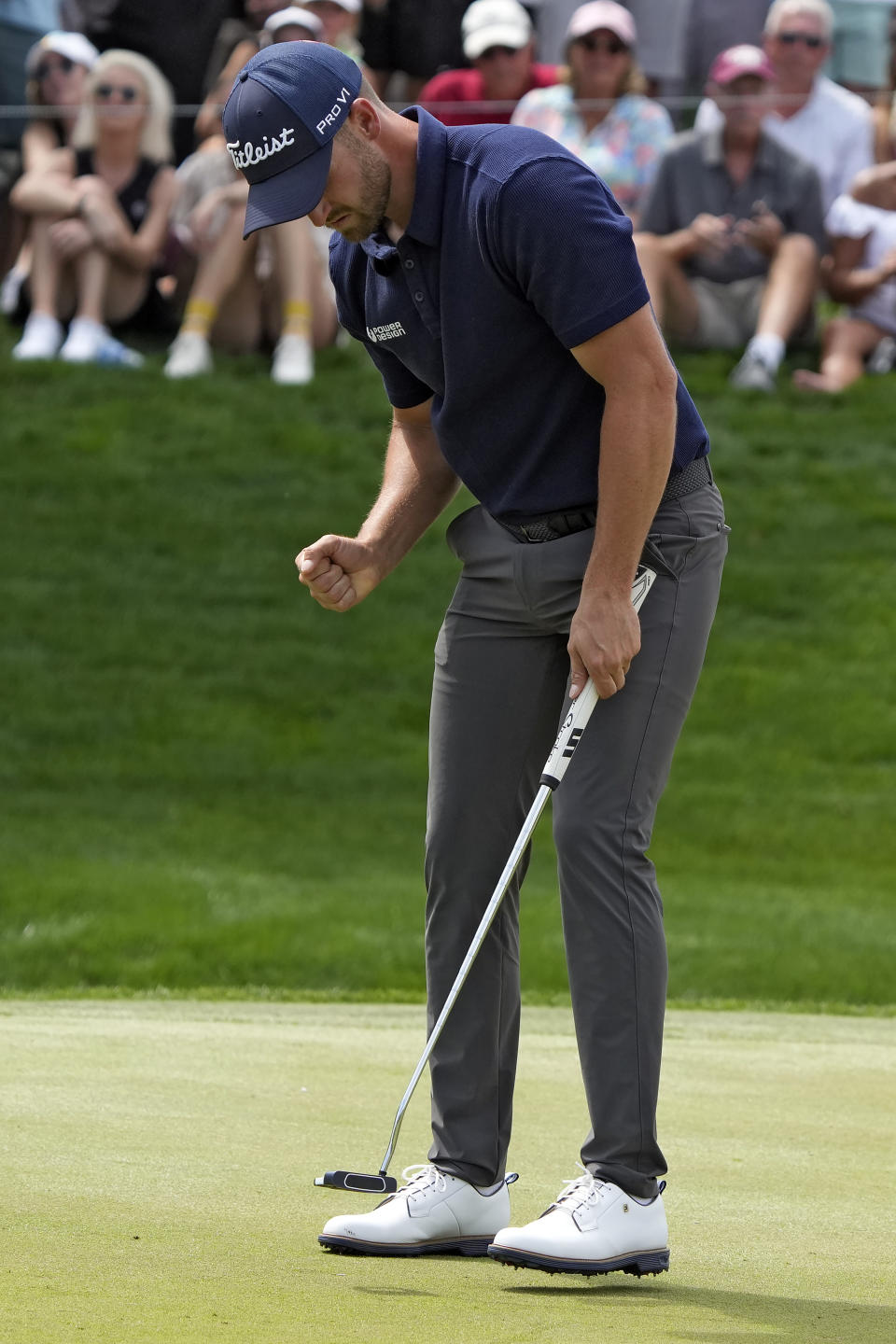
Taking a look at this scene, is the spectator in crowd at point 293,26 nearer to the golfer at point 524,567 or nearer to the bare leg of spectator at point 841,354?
the bare leg of spectator at point 841,354

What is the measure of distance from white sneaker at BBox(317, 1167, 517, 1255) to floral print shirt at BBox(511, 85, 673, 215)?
7.28 m

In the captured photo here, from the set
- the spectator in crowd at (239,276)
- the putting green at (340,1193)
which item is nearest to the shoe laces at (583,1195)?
the putting green at (340,1193)

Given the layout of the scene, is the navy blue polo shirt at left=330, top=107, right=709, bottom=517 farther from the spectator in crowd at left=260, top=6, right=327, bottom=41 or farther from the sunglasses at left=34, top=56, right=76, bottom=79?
the sunglasses at left=34, top=56, right=76, bottom=79

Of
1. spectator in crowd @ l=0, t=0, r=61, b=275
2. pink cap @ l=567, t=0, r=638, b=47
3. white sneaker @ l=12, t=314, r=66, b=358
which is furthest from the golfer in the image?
spectator in crowd @ l=0, t=0, r=61, b=275

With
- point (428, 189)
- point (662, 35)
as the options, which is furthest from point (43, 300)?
point (428, 189)

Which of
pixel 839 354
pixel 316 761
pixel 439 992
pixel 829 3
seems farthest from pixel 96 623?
pixel 439 992

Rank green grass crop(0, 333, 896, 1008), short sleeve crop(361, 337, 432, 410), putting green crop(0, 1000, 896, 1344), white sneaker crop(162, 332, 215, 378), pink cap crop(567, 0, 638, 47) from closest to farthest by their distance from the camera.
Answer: putting green crop(0, 1000, 896, 1344), short sleeve crop(361, 337, 432, 410), green grass crop(0, 333, 896, 1008), pink cap crop(567, 0, 638, 47), white sneaker crop(162, 332, 215, 378)

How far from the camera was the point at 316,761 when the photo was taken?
864 centimetres

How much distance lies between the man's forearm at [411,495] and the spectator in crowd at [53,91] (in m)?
7.16

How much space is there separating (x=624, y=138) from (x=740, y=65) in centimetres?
65

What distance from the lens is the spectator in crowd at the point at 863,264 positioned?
9703mm

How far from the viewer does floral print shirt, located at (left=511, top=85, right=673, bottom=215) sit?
9.55 meters

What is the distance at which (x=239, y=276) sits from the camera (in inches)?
389

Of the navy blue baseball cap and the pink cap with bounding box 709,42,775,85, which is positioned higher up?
the pink cap with bounding box 709,42,775,85
